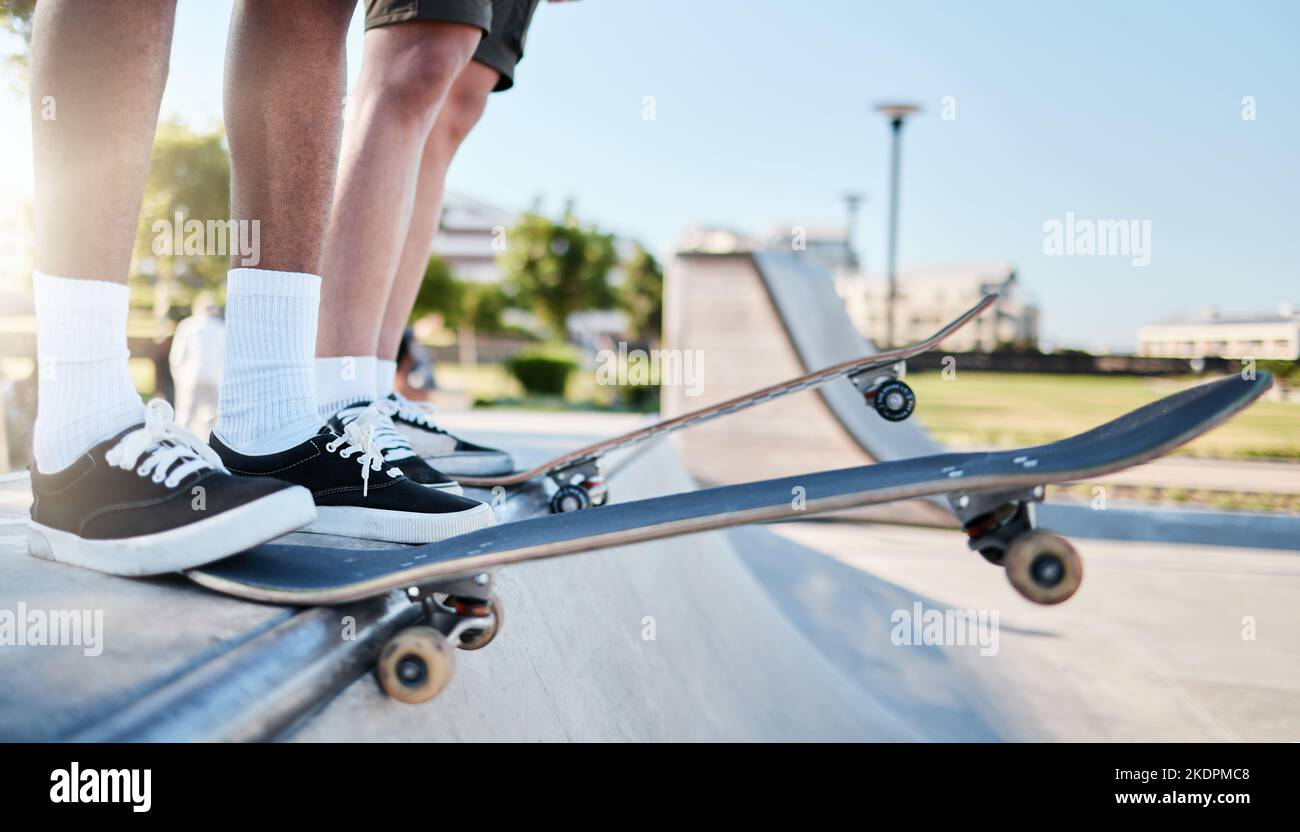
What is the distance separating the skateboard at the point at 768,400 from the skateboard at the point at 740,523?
529 mm

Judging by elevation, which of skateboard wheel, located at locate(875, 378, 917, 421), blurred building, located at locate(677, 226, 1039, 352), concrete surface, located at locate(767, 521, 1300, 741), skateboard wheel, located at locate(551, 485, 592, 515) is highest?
blurred building, located at locate(677, 226, 1039, 352)

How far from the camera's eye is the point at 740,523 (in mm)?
1047

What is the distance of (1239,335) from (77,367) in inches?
96.5

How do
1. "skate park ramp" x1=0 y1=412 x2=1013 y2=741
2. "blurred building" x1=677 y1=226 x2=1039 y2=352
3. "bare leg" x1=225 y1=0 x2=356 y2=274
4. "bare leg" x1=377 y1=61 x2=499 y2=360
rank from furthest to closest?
"blurred building" x1=677 y1=226 x2=1039 y2=352 → "bare leg" x1=377 y1=61 x2=499 y2=360 → "bare leg" x1=225 y1=0 x2=356 y2=274 → "skate park ramp" x1=0 y1=412 x2=1013 y2=741

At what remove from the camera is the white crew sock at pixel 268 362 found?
139 cm

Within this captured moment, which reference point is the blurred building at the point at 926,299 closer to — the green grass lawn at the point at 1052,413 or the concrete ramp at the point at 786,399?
the green grass lawn at the point at 1052,413

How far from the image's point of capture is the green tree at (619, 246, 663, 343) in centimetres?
4097

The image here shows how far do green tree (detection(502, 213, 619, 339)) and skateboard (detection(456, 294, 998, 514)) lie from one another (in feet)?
85.9

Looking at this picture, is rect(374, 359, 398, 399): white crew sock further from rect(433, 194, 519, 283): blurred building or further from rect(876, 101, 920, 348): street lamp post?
rect(433, 194, 519, 283): blurred building

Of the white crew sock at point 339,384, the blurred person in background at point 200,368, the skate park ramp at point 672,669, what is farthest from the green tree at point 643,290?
the white crew sock at point 339,384

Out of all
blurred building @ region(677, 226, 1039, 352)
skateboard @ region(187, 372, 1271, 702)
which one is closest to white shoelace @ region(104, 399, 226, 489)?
skateboard @ region(187, 372, 1271, 702)
